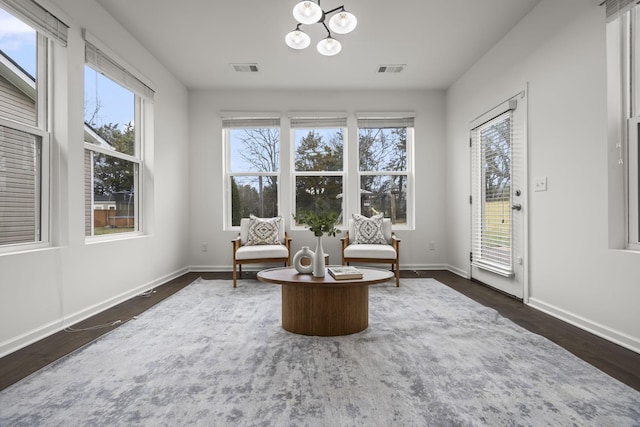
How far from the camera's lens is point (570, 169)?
2.85m

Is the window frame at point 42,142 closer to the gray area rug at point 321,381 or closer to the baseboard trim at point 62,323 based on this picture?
the baseboard trim at point 62,323

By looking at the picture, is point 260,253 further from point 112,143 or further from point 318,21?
point 318,21

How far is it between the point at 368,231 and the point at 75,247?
11.0ft

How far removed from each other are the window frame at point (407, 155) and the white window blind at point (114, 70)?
2960mm

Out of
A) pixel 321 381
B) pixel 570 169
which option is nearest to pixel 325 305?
pixel 321 381

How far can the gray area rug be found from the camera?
150cm

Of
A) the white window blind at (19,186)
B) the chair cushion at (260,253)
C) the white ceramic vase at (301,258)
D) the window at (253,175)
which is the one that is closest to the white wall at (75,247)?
the white window blind at (19,186)

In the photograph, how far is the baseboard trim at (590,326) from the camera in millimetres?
2271

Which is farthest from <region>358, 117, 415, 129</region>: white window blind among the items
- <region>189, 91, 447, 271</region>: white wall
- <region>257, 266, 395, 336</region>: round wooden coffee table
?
<region>257, 266, 395, 336</region>: round wooden coffee table

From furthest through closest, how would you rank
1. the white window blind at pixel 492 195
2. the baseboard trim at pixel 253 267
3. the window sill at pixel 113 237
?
the baseboard trim at pixel 253 267 → the white window blind at pixel 492 195 → the window sill at pixel 113 237

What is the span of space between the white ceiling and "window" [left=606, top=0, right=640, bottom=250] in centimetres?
99

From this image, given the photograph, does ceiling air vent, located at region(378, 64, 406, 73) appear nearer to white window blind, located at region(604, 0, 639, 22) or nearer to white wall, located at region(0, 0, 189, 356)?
white window blind, located at region(604, 0, 639, 22)

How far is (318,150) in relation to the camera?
5.59 meters

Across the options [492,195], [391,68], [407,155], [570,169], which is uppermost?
[391,68]
